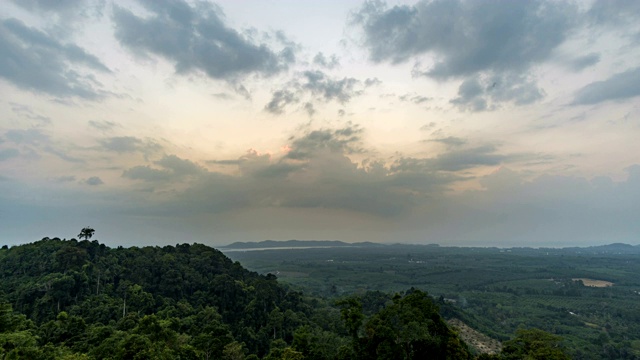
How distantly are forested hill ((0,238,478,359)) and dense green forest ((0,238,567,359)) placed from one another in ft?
0.46

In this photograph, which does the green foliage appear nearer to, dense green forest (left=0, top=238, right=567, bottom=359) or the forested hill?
dense green forest (left=0, top=238, right=567, bottom=359)

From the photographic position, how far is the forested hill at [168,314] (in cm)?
3400

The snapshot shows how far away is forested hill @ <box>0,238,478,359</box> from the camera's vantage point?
112 ft

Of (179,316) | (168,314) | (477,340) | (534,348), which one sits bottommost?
(477,340)

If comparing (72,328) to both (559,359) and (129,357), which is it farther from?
(559,359)

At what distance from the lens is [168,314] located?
53.8 meters

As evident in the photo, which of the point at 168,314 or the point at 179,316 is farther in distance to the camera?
the point at 179,316

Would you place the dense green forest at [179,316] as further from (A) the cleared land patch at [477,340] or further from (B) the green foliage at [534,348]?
(A) the cleared land patch at [477,340]

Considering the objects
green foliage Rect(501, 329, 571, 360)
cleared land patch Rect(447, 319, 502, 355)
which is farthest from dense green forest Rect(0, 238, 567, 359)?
cleared land patch Rect(447, 319, 502, 355)

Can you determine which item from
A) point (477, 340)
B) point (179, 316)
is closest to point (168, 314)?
point (179, 316)

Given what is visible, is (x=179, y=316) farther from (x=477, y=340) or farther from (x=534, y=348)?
(x=477, y=340)

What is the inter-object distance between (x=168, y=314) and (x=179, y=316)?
2722mm

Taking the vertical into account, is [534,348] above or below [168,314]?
above

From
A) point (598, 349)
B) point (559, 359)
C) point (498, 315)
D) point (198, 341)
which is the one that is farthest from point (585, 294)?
point (198, 341)
